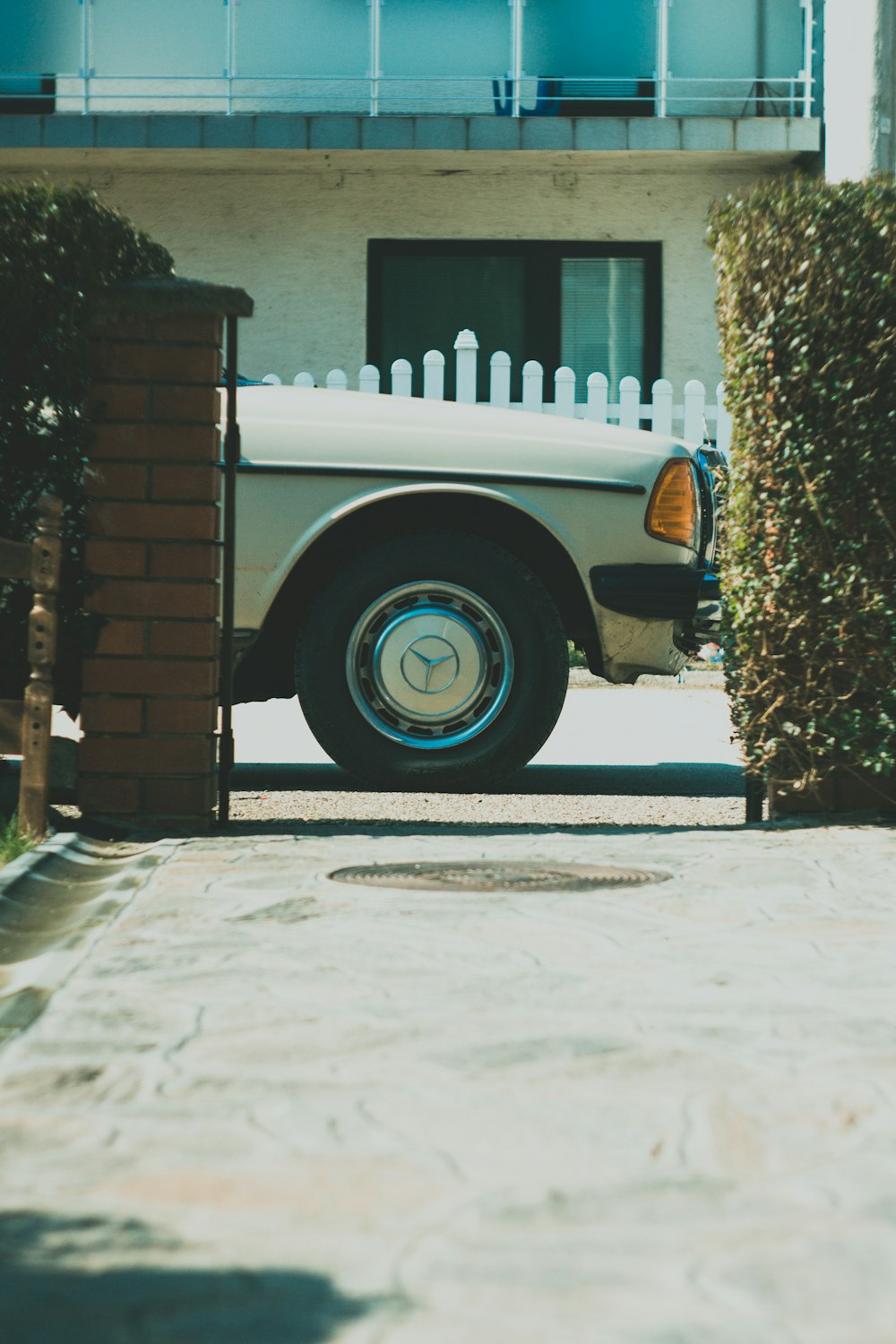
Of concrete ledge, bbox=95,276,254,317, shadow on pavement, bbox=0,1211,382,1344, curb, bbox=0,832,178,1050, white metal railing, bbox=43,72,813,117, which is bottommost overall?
shadow on pavement, bbox=0,1211,382,1344

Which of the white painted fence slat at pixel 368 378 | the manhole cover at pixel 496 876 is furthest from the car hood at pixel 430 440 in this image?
the white painted fence slat at pixel 368 378

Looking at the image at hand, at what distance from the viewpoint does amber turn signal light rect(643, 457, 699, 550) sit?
5.99 meters

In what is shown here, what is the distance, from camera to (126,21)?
13.7 metres

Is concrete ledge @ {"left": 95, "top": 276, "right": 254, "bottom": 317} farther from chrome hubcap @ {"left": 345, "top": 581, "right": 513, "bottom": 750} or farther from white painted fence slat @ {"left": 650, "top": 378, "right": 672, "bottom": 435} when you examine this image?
white painted fence slat @ {"left": 650, "top": 378, "right": 672, "bottom": 435}

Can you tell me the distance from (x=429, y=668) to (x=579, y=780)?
149cm

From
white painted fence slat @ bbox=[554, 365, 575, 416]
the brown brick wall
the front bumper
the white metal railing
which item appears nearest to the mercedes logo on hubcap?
the front bumper

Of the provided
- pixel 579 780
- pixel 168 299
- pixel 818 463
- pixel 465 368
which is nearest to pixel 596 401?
pixel 465 368

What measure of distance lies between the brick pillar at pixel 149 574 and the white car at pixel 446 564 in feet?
2.97

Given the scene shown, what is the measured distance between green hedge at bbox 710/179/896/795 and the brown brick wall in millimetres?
1636

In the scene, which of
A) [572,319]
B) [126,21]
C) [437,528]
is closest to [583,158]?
[572,319]

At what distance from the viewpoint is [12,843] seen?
4391 mm

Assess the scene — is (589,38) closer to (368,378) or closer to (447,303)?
(447,303)

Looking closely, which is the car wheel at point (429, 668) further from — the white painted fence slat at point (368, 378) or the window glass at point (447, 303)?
the window glass at point (447, 303)

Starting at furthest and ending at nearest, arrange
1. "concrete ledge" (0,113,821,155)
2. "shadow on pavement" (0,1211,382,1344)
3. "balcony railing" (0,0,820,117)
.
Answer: "balcony railing" (0,0,820,117)
"concrete ledge" (0,113,821,155)
"shadow on pavement" (0,1211,382,1344)
